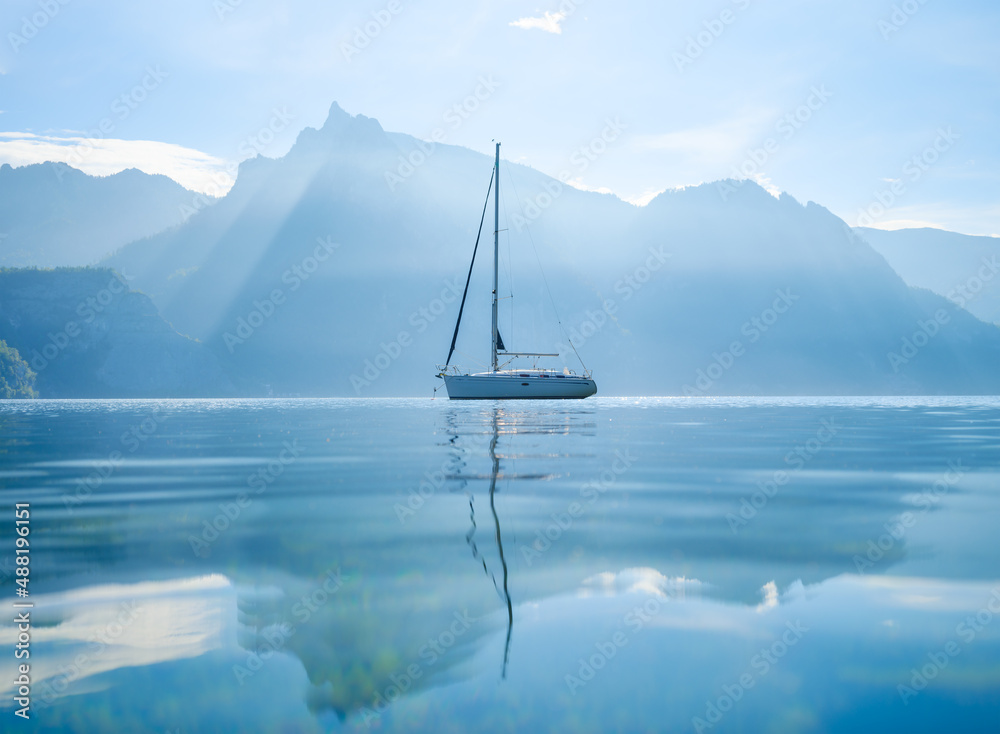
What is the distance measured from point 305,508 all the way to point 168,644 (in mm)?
7574

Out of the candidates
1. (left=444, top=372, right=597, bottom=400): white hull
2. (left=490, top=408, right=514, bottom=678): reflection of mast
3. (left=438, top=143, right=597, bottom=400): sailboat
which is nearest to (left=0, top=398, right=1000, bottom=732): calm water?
(left=490, top=408, right=514, bottom=678): reflection of mast

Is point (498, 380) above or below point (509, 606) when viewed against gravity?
below

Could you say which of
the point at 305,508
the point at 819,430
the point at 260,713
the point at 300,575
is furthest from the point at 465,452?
the point at 819,430

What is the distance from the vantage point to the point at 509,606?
827cm

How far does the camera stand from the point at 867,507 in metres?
14.8

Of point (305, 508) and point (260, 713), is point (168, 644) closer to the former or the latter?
point (260, 713)

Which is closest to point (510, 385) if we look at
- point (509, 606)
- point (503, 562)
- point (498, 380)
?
point (498, 380)

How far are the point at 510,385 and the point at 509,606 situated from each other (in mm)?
78548

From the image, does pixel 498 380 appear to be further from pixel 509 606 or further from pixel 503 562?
pixel 509 606

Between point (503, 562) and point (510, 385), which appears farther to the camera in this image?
point (510, 385)

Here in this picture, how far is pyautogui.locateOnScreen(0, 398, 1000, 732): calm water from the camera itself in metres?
5.89

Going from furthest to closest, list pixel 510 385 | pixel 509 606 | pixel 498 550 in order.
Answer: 1. pixel 510 385
2. pixel 498 550
3. pixel 509 606

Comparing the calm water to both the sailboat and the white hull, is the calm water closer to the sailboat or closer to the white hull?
the sailboat

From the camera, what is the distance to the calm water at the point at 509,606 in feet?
19.3
